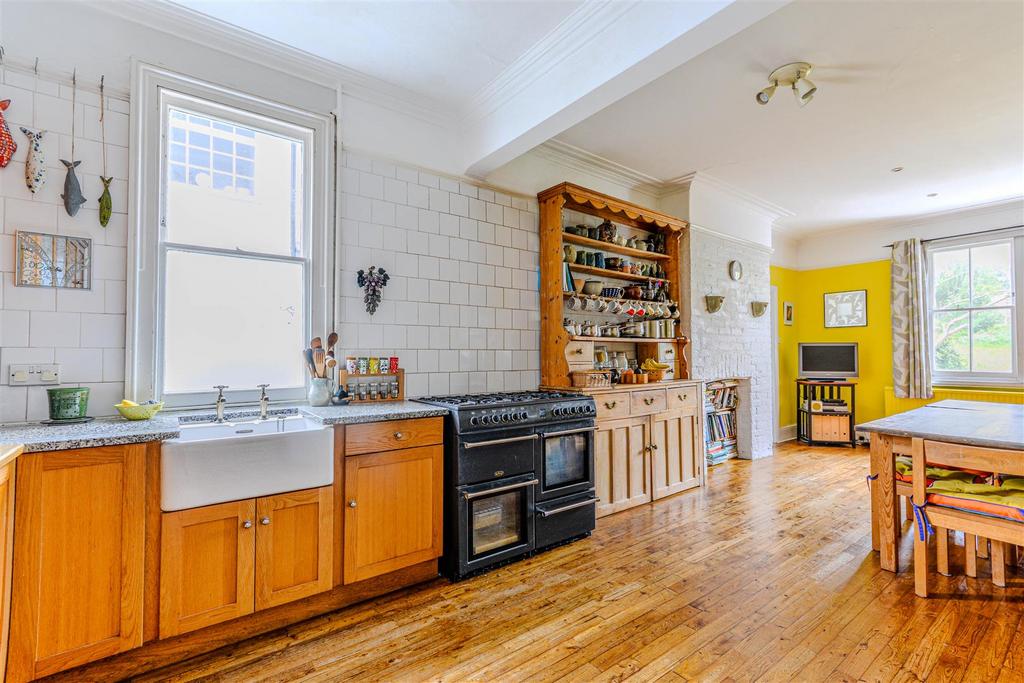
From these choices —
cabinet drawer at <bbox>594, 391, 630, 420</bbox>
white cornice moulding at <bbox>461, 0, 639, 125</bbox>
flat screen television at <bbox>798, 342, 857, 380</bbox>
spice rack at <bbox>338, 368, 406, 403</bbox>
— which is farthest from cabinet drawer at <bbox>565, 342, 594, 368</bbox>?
flat screen television at <bbox>798, 342, 857, 380</bbox>

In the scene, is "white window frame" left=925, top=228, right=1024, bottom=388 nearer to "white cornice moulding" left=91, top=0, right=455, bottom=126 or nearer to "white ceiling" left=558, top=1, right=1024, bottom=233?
"white ceiling" left=558, top=1, right=1024, bottom=233

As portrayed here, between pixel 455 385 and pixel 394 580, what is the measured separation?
131cm

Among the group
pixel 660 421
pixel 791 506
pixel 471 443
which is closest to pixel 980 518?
pixel 791 506

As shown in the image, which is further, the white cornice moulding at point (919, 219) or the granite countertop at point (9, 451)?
the white cornice moulding at point (919, 219)

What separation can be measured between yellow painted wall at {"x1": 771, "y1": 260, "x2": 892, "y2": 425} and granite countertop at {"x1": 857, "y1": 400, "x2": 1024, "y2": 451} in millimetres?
3085

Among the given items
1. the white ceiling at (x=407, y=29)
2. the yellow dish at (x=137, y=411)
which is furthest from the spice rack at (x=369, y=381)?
the white ceiling at (x=407, y=29)

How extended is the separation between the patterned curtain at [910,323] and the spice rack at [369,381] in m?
6.24

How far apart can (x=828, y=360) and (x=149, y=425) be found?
24.6 ft

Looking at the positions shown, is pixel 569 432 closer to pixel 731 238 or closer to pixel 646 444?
pixel 646 444

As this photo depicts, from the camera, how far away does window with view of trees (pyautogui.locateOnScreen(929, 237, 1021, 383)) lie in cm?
543

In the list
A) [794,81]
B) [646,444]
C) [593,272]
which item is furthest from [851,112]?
[646,444]

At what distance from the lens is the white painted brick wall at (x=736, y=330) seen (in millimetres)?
4758

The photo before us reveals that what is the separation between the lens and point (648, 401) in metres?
3.80

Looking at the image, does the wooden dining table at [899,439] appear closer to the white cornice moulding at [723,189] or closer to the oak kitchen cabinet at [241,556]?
the white cornice moulding at [723,189]
